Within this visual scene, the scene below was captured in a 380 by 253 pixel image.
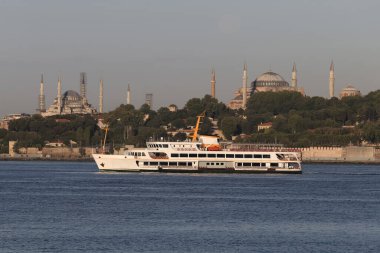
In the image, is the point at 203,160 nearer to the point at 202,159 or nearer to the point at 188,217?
the point at 202,159

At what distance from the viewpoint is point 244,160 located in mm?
100688

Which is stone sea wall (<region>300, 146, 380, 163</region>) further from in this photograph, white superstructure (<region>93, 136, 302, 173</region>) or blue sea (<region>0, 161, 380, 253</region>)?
blue sea (<region>0, 161, 380, 253</region>)

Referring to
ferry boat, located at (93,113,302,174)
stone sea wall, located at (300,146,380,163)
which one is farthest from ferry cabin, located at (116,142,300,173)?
stone sea wall, located at (300,146,380,163)

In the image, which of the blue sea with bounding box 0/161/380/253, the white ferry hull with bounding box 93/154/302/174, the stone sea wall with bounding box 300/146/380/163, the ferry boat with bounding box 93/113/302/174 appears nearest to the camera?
the blue sea with bounding box 0/161/380/253

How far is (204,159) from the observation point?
331ft

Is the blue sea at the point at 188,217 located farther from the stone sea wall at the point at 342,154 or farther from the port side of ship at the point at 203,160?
the stone sea wall at the point at 342,154

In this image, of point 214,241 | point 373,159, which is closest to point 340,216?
point 214,241

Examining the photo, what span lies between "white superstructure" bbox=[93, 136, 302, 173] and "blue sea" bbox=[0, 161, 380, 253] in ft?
35.6

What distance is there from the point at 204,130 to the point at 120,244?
151m

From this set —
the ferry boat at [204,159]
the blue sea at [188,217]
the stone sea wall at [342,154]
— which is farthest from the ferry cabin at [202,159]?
the stone sea wall at [342,154]

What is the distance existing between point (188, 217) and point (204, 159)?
43.1 meters

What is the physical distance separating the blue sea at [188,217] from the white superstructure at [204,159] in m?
10.9

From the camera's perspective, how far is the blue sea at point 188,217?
47656 millimetres

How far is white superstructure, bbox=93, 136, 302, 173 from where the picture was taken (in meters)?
101
